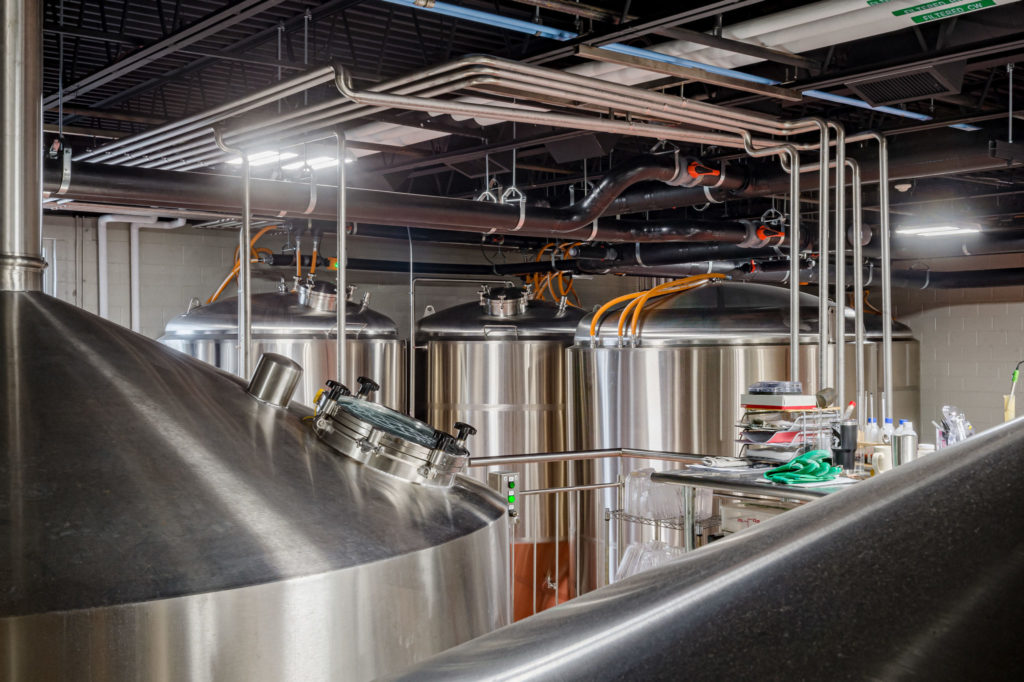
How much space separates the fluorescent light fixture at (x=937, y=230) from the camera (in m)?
7.46

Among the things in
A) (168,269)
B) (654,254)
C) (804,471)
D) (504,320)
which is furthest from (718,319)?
(168,269)

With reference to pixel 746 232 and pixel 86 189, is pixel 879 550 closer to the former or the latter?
pixel 86 189

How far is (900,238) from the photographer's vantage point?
8.00 m

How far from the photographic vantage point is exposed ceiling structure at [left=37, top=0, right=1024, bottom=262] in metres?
3.27

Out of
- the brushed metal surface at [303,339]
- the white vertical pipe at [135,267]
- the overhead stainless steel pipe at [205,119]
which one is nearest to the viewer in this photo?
the overhead stainless steel pipe at [205,119]

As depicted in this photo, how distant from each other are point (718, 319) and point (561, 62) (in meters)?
1.72

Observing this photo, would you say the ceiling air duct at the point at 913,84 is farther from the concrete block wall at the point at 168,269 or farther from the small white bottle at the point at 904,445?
the concrete block wall at the point at 168,269

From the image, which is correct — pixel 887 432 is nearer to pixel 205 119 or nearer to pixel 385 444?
pixel 385 444

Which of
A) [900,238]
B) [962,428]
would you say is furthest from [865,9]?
[900,238]

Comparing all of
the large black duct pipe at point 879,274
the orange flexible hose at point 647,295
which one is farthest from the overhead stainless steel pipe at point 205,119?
the large black duct pipe at point 879,274

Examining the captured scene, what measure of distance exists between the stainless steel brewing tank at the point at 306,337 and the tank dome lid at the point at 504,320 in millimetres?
572

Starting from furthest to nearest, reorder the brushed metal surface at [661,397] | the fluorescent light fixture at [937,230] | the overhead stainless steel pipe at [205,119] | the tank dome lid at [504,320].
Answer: the fluorescent light fixture at [937,230] → the tank dome lid at [504,320] → the brushed metal surface at [661,397] → the overhead stainless steel pipe at [205,119]

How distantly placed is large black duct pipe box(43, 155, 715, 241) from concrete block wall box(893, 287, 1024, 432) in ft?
17.5

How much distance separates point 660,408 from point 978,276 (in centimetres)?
578
